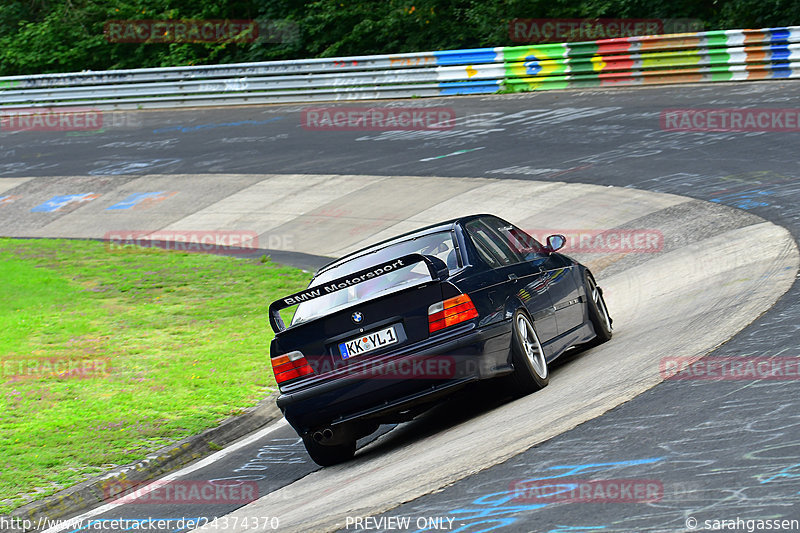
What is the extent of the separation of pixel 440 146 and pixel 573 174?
459 centimetres

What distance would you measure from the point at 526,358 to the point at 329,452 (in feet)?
5.21

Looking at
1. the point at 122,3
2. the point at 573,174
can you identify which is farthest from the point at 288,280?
the point at 122,3

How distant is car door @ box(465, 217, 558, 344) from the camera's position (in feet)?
26.9

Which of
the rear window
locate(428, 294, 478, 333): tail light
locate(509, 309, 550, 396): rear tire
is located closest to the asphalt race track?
locate(509, 309, 550, 396): rear tire

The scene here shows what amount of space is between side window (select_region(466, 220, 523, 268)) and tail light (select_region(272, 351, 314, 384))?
64.4 inches

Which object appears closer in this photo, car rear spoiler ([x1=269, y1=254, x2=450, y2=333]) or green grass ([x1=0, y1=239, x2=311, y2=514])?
car rear spoiler ([x1=269, y1=254, x2=450, y2=333])

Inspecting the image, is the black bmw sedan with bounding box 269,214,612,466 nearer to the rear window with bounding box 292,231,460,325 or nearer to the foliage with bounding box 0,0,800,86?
the rear window with bounding box 292,231,460,325

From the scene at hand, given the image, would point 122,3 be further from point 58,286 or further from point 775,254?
point 775,254

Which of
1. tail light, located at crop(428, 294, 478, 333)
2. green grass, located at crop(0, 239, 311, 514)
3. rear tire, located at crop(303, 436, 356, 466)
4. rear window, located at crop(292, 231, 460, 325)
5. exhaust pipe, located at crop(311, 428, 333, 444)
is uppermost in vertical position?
rear window, located at crop(292, 231, 460, 325)

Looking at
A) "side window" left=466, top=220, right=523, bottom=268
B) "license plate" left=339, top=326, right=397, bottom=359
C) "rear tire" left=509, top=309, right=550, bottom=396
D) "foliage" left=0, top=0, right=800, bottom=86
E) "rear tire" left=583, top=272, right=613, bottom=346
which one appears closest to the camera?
"license plate" left=339, top=326, right=397, bottom=359

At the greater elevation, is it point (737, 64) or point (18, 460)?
point (737, 64)

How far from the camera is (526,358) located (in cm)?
779

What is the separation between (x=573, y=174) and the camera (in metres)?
18.1

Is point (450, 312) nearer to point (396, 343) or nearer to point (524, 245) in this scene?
point (396, 343)
